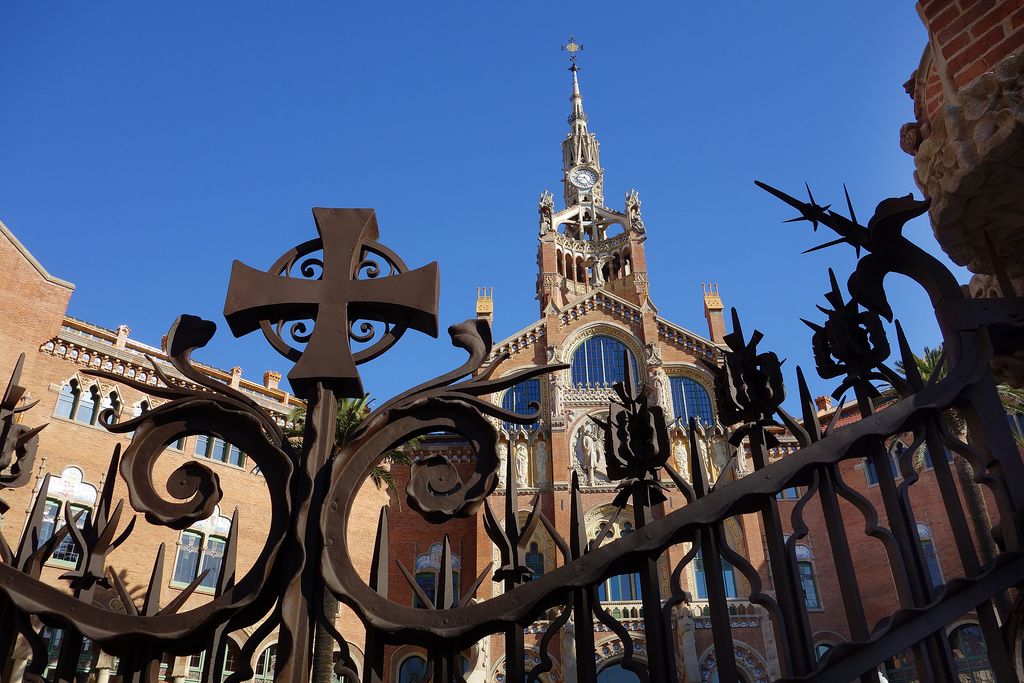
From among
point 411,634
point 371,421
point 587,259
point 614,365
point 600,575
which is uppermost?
point 587,259

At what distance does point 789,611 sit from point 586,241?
50.6 meters

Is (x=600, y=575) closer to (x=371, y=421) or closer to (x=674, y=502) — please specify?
(x=371, y=421)

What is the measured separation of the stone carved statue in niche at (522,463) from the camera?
→ 1246 inches

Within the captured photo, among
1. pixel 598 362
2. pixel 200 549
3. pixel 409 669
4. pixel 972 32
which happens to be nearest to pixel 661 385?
pixel 598 362

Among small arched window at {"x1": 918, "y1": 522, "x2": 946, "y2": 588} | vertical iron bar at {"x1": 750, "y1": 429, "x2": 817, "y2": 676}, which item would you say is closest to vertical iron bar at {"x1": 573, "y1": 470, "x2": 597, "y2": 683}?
vertical iron bar at {"x1": 750, "y1": 429, "x2": 817, "y2": 676}

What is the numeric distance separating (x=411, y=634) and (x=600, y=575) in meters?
0.64

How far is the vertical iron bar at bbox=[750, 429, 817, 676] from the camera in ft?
7.64

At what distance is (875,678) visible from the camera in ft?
7.61

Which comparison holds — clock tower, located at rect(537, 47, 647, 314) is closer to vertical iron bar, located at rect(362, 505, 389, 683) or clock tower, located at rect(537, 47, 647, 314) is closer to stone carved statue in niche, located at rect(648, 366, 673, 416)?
stone carved statue in niche, located at rect(648, 366, 673, 416)

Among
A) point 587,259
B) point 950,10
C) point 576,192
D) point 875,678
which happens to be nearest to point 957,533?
point 875,678

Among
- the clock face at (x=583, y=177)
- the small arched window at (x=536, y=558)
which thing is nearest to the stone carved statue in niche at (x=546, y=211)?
the clock face at (x=583, y=177)

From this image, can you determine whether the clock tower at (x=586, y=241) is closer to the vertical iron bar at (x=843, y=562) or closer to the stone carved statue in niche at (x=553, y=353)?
the stone carved statue in niche at (x=553, y=353)

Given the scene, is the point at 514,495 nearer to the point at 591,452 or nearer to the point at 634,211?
the point at 591,452

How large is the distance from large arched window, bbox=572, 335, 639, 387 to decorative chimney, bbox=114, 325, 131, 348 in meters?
18.4
